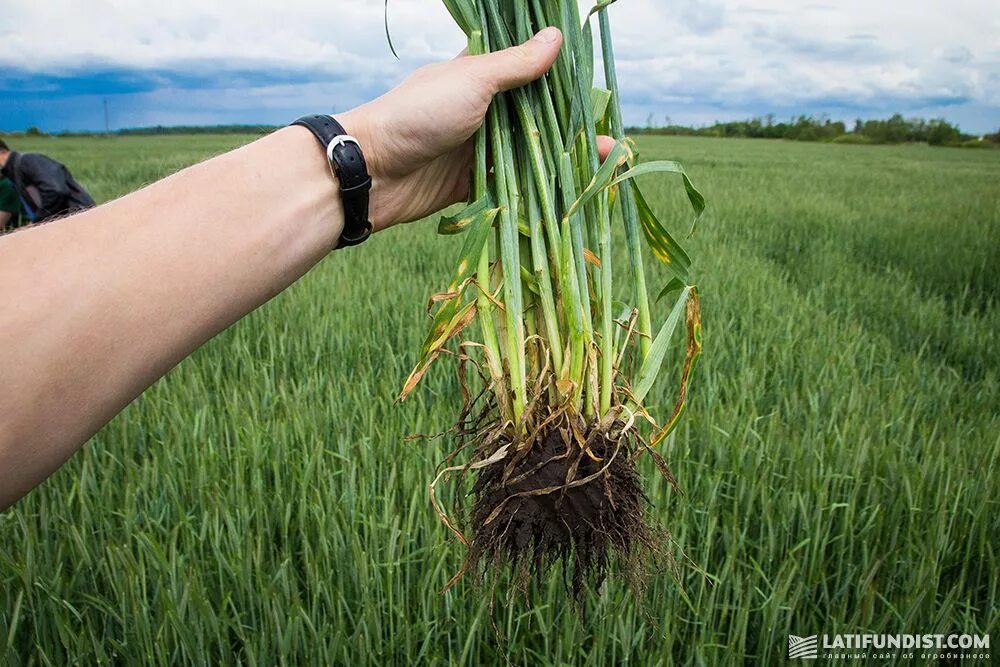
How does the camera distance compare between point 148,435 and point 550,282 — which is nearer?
point 550,282

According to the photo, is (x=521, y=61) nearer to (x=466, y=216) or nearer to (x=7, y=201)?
(x=466, y=216)

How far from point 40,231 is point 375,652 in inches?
33.0

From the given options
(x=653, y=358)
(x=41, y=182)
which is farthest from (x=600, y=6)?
(x=41, y=182)

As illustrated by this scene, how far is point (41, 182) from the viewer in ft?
17.0

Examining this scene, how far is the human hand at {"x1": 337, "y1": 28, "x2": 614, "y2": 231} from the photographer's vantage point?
3.50ft

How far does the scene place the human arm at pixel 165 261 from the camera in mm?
828

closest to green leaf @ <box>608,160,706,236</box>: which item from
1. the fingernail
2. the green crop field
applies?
the fingernail

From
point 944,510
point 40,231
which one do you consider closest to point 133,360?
point 40,231

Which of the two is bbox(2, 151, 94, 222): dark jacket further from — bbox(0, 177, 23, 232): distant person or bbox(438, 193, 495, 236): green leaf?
bbox(438, 193, 495, 236): green leaf

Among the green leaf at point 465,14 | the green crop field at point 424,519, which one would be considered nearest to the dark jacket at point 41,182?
the green crop field at point 424,519

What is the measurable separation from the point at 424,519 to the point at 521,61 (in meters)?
0.93

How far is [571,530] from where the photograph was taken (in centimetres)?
103

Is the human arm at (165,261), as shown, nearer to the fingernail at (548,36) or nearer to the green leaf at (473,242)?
the fingernail at (548,36)

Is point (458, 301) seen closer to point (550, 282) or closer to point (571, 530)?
point (550, 282)
